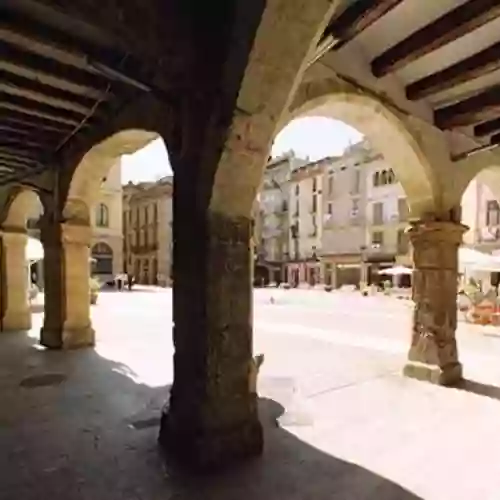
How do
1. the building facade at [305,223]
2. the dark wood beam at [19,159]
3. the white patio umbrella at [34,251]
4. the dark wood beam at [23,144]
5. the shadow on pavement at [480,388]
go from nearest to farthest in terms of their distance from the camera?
the shadow on pavement at [480,388] → the dark wood beam at [23,144] → the dark wood beam at [19,159] → the white patio umbrella at [34,251] → the building facade at [305,223]

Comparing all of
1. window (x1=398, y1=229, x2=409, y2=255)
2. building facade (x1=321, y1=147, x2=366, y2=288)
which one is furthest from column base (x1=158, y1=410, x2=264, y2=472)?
building facade (x1=321, y1=147, x2=366, y2=288)

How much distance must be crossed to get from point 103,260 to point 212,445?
93.5ft

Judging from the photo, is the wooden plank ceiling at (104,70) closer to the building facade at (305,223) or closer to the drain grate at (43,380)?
the drain grate at (43,380)

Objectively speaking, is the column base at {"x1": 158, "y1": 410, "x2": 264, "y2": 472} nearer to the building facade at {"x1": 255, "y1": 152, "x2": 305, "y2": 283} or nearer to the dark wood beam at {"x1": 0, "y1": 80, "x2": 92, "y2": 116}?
the dark wood beam at {"x1": 0, "y1": 80, "x2": 92, "y2": 116}

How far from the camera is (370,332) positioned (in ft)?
29.8

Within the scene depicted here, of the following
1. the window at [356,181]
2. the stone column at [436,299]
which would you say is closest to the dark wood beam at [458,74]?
the stone column at [436,299]

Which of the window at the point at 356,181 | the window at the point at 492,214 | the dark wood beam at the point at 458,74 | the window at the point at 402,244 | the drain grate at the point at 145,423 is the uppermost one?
the window at the point at 356,181

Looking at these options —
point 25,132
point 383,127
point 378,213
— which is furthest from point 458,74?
point 378,213

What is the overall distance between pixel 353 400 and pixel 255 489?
2.01 meters

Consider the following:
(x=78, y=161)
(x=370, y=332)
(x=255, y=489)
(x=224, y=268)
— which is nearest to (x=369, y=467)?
(x=255, y=489)

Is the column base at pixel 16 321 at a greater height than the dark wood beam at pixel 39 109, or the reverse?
the dark wood beam at pixel 39 109

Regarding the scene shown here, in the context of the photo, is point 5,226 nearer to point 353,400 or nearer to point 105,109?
point 105,109

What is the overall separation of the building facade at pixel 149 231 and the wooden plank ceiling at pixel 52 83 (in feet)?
94.8

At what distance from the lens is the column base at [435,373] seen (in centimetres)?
491
